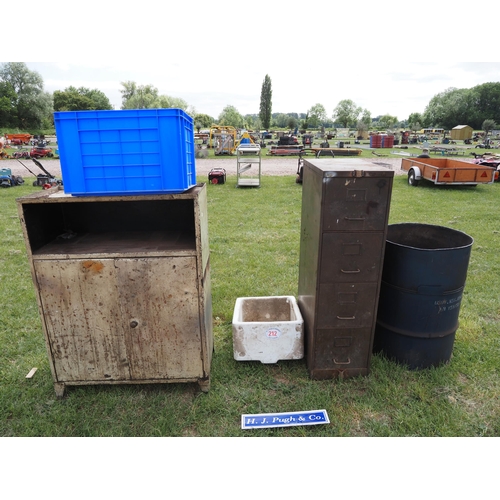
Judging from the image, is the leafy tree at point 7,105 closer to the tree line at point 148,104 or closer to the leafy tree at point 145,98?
the tree line at point 148,104

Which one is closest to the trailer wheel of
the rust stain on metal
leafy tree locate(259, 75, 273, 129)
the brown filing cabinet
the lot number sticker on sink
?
the brown filing cabinet

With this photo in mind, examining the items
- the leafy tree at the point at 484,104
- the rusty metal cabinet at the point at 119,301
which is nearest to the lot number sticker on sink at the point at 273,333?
the rusty metal cabinet at the point at 119,301

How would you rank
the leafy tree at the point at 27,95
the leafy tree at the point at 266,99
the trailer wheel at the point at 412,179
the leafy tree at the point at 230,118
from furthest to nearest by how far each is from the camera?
the leafy tree at the point at 266,99 < the leafy tree at the point at 230,118 < the leafy tree at the point at 27,95 < the trailer wheel at the point at 412,179

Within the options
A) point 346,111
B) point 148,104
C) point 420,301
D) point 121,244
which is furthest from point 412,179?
point 346,111

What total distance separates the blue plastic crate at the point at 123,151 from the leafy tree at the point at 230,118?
2959 inches

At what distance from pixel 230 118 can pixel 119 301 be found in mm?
82642

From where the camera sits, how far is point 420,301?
3088 millimetres

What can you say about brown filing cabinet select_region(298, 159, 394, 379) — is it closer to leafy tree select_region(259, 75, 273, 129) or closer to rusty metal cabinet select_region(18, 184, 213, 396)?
rusty metal cabinet select_region(18, 184, 213, 396)

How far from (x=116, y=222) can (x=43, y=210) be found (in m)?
0.68

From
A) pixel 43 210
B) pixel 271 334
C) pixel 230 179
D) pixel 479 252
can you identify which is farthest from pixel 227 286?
pixel 230 179

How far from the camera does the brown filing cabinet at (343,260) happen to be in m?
2.65

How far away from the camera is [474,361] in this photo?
3.37 m

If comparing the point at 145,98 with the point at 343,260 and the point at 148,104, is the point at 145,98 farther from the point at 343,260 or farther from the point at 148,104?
the point at 343,260

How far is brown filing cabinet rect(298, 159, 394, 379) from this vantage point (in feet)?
8.70
